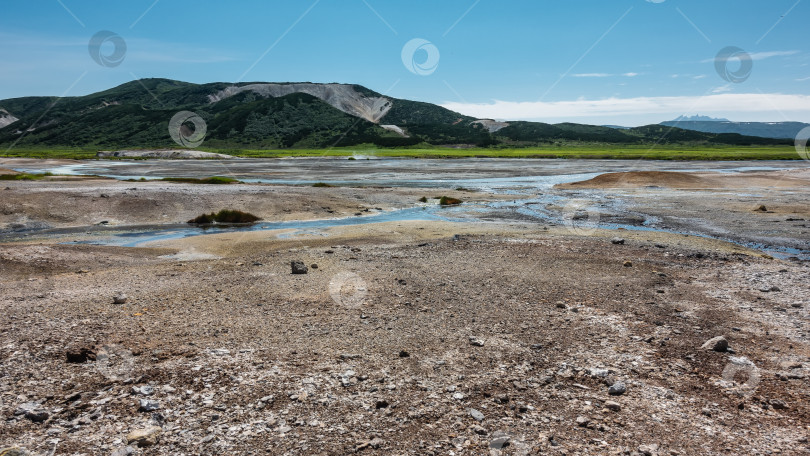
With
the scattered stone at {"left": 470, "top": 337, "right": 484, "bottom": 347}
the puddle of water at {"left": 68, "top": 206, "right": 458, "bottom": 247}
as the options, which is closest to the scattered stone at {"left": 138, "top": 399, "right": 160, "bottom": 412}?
the scattered stone at {"left": 470, "top": 337, "right": 484, "bottom": 347}

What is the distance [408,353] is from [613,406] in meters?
3.54

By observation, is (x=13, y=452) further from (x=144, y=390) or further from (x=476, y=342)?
(x=476, y=342)

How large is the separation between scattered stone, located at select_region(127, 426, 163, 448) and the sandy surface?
11cm

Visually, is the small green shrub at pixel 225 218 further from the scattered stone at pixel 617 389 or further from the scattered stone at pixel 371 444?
the scattered stone at pixel 617 389

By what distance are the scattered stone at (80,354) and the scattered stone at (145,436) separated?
2.83 meters

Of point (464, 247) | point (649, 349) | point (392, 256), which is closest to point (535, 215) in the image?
point (464, 247)

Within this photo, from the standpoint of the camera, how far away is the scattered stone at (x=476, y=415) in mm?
6512

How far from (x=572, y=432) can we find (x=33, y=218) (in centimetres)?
3094

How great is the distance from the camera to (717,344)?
8.59m

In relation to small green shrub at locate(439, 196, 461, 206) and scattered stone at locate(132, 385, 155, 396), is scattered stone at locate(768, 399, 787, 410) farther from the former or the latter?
small green shrub at locate(439, 196, 461, 206)

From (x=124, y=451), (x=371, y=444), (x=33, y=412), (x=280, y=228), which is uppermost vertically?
(x=33, y=412)

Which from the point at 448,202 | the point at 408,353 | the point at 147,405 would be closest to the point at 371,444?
the point at 408,353

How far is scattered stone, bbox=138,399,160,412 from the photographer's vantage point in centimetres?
658

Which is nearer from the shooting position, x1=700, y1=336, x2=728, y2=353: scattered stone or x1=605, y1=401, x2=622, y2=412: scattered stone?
x1=605, y1=401, x2=622, y2=412: scattered stone
